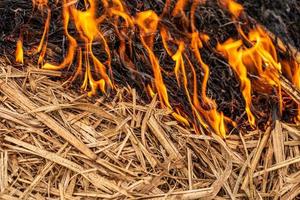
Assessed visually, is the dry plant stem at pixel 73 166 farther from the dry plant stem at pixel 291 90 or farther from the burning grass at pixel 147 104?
the dry plant stem at pixel 291 90

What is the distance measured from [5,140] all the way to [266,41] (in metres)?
1.21

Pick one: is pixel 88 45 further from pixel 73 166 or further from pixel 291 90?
pixel 291 90

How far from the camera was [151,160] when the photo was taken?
2229 millimetres

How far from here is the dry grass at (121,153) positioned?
2.15m

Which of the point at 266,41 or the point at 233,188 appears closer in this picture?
the point at 233,188

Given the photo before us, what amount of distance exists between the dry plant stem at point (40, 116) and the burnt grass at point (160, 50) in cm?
22

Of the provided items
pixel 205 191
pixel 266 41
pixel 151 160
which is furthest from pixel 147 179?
pixel 266 41

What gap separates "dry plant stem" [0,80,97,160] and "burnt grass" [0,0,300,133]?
0.22m

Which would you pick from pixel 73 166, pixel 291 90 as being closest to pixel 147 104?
pixel 73 166

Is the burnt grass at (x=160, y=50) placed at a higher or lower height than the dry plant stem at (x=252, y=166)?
higher

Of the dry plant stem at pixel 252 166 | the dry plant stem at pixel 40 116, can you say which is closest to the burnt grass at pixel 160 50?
the dry plant stem at pixel 252 166

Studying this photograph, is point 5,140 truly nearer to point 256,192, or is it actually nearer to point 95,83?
point 95,83

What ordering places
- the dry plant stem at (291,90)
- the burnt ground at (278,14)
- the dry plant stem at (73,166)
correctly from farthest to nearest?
the burnt ground at (278,14)
the dry plant stem at (291,90)
the dry plant stem at (73,166)

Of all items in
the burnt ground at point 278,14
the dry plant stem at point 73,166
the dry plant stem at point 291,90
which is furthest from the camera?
the burnt ground at point 278,14
